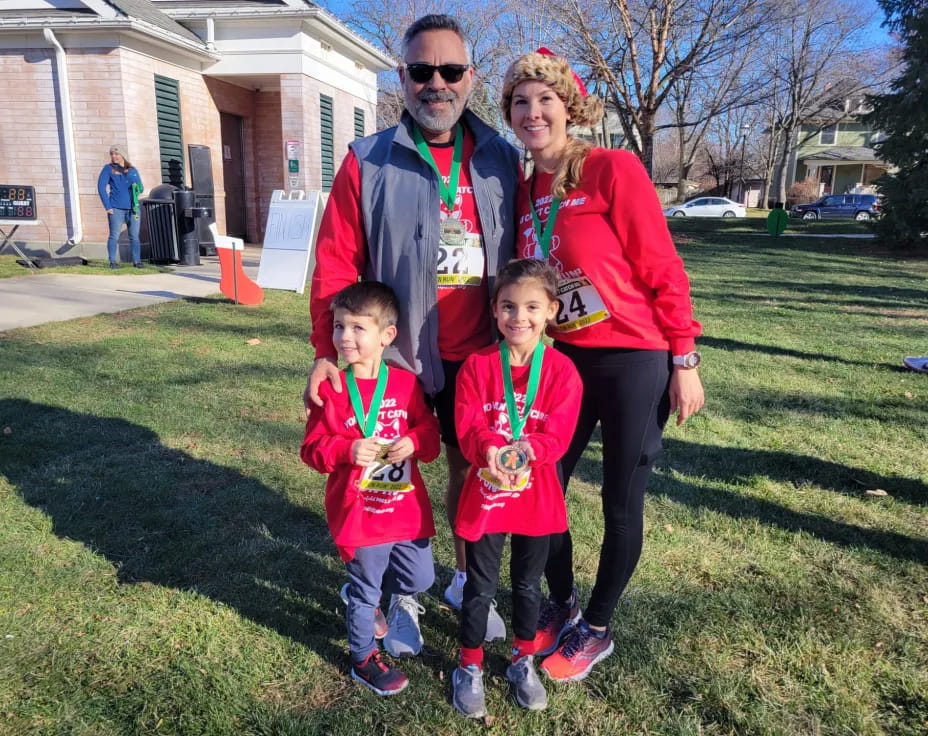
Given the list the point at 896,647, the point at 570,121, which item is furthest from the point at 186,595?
the point at 896,647

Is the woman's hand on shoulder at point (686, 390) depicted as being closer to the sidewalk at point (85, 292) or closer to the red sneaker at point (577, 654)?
the red sneaker at point (577, 654)

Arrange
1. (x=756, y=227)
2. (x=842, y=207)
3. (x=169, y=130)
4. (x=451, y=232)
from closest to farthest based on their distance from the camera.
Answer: (x=451, y=232)
(x=169, y=130)
(x=756, y=227)
(x=842, y=207)

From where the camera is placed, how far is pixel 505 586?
10.2 feet

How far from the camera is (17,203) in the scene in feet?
36.8

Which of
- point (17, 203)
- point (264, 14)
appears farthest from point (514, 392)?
point (264, 14)

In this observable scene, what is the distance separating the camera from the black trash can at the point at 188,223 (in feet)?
39.9

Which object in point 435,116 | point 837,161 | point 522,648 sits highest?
point 837,161

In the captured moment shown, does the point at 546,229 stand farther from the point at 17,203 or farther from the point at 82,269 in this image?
the point at 17,203

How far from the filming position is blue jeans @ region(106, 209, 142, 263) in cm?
1156

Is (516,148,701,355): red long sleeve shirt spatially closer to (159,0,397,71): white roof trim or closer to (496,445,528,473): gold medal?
(496,445,528,473): gold medal

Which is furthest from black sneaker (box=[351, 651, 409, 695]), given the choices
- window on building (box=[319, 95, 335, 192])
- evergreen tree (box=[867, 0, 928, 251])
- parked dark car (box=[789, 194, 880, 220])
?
parked dark car (box=[789, 194, 880, 220])

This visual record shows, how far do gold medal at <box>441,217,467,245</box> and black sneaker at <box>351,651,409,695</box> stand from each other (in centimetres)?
148

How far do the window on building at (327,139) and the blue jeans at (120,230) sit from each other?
512cm

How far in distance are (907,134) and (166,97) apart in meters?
19.7
